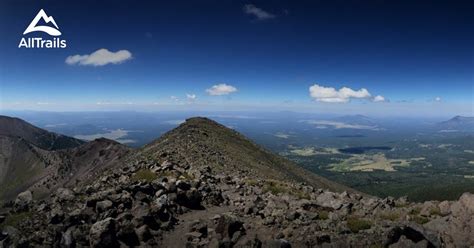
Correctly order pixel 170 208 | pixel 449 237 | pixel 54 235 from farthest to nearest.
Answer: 1. pixel 170 208
2. pixel 54 235
3. pixel 449 237

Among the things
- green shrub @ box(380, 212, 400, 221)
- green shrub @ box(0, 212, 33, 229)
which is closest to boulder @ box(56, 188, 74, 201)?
green shrub @ box(0, 212, 33, 229)

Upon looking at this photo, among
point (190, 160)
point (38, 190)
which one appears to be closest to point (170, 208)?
point (190, 160)

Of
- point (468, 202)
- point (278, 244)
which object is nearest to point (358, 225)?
point (278, 244)

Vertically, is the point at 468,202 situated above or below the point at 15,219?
above

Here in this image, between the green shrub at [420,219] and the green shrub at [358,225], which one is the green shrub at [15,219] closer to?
the green shrub at [358,225]

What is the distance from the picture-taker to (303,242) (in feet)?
73.0

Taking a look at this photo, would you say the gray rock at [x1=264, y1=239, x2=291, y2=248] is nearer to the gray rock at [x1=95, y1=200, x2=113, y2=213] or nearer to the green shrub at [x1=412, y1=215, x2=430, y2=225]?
the green shrub at [x1=412, y1=215, x2=430, y2=225]

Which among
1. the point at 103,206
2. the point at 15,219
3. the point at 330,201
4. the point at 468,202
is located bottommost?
the point at 15,219

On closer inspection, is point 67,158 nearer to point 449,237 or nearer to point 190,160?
point 190,160

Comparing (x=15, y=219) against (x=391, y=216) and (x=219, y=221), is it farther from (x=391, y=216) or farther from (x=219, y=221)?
(x=391, y=216)

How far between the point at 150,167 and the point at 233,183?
12.6 meters

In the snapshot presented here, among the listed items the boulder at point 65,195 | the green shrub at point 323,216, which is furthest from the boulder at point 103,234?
the green shrub at point 323,216

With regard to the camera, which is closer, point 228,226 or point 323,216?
point 228,226

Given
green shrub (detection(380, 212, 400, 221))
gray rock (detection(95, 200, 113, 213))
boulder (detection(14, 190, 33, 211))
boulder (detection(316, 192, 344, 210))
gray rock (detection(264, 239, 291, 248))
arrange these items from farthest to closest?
boulder (detection(14, 190, 33, 211)) < boulder (detection(316, 192, 344, 210)) < gray rock (detection(95, 200, 113, 213)) < green shrub (detection(380, 212, 400, 221)) < gray rock (detection(264, 239, 291, 248))
